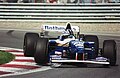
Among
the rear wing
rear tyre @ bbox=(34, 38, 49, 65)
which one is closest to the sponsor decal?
the rear wing

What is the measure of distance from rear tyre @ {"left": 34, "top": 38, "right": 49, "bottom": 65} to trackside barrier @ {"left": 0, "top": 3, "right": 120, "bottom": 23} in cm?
1208

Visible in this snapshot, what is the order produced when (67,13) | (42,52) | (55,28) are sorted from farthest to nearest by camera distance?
(67,13) → (55,28) → (42,52)

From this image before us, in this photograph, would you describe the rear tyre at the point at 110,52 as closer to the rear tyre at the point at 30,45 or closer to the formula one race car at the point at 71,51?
the formula one race car at the point at 71,51

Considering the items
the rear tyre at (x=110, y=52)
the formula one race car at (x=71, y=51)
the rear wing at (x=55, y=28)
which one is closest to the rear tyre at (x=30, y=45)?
the rear wing at (x=55, y=28)

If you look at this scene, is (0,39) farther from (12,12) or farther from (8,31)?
(12,12)

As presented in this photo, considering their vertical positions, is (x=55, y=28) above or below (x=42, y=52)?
above

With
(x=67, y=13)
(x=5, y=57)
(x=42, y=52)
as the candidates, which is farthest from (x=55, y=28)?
(x=67, y=13)

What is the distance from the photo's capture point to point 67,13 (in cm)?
2266

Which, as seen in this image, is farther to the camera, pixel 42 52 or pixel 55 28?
pixel 55 28

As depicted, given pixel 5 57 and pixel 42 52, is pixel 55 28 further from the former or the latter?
pixel 5 57

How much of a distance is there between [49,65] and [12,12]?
42.5 feet

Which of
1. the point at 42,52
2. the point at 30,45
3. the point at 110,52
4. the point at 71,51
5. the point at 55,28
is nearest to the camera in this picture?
the point at 42,52

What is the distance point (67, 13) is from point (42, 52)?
41.0 feet

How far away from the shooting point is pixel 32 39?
11.8 metres
